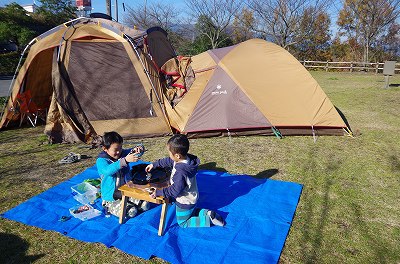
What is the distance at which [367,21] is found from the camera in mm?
24609

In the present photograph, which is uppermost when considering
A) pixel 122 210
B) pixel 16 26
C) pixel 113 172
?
pixel 16 26

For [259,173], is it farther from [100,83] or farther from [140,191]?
[100,83]

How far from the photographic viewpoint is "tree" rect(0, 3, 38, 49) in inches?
798

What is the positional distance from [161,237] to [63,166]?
269 centimetres

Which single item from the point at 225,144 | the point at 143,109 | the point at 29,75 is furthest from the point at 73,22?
the point at 225,144

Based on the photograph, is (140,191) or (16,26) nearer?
(140,191)

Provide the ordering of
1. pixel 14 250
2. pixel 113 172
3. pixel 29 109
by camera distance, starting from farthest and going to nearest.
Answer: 1. pixel 29 109
2. pixel 113 172
3. pixel 14 250

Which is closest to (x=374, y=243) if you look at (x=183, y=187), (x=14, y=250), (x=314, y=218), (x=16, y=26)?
(x=314, y=218)

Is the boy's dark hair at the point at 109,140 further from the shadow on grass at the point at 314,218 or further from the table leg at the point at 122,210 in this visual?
the shadow on grass at the point at 314,218

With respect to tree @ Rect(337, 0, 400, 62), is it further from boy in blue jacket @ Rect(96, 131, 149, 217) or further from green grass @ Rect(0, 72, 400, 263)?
boy in blue jacket @ Rect(96, 131, 149, 217)

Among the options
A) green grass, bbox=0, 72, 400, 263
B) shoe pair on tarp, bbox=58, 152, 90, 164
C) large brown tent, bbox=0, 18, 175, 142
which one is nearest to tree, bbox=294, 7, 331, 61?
green grass, bbox=0, 72, 400, 263

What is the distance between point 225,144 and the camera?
616cm

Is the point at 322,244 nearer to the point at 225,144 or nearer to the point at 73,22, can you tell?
the point at 225,144

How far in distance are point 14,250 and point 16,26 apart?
71.4 ft
